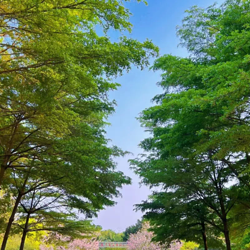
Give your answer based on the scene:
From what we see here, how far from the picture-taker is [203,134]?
6.35m

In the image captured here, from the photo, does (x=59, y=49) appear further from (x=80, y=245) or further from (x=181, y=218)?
(x=80, y=245)

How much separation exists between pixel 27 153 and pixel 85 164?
2.05 m

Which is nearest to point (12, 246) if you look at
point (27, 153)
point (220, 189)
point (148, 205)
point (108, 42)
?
point (148, 205)

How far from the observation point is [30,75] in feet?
11.9

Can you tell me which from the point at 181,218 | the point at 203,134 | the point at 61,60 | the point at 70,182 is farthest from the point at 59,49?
the point at 181,218

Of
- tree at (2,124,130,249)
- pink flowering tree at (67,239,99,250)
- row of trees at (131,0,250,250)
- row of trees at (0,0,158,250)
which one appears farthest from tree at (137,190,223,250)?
pink flowering tree at (67,239,99,250)

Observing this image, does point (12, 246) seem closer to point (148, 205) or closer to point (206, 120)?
point (148, 205)

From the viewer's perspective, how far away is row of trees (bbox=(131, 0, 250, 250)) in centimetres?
532

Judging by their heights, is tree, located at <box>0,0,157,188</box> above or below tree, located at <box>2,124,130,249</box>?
above

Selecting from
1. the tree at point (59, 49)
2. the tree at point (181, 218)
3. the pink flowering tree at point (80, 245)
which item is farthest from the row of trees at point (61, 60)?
the pink flowering tree at point (80, 245)

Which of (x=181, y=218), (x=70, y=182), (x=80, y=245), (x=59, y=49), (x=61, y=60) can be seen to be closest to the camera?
(x=59, y=49)

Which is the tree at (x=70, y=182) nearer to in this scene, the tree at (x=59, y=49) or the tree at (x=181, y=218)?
the tree at (x=59, y=49)

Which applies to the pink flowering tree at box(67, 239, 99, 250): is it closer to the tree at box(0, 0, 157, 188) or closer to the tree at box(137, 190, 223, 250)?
the tree at box(137, 190, 223, 250)

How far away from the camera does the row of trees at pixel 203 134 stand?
532 cm
